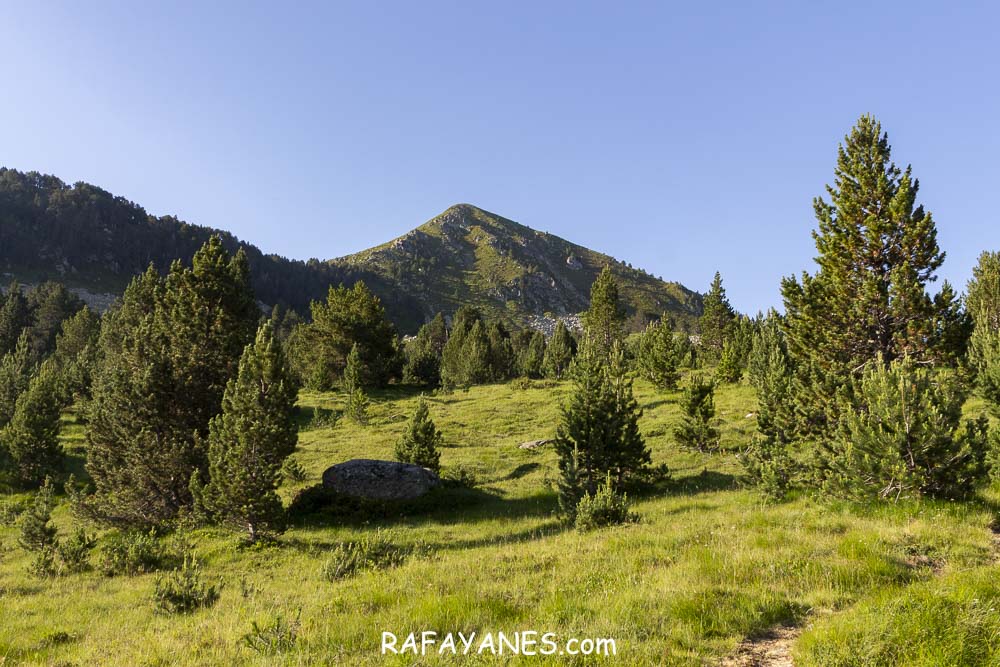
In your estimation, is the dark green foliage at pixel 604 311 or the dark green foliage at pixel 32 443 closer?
the dark green foliage at pixel 32 443

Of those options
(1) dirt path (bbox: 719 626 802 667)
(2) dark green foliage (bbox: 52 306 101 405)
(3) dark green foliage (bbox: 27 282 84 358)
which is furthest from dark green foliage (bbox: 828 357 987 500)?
(3) dark green foliage (bbox: 27 282 84 358)

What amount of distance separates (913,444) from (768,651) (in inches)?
332

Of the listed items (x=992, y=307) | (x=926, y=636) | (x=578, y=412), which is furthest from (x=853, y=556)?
(x=992, y=307)

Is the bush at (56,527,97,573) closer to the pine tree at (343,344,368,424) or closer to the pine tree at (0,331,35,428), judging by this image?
the pine tree at (343,344,368,424)

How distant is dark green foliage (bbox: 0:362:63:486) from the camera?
1203 inches

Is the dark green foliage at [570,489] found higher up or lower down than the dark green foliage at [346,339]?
lower down

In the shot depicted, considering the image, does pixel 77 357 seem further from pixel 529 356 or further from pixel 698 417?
pixel 698 417

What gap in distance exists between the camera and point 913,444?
11.1m

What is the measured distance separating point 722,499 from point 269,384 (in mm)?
17444

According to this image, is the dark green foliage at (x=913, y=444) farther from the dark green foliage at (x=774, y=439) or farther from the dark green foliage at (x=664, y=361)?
the dark green foliage at (x=664, y=361)

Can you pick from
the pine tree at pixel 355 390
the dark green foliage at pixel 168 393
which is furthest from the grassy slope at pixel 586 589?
the pine tree at pixel 355 390

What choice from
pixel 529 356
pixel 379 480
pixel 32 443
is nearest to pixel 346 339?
pixel 529 356

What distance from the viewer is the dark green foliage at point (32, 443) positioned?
30.5 m

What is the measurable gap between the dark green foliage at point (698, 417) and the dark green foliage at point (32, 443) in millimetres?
40397
